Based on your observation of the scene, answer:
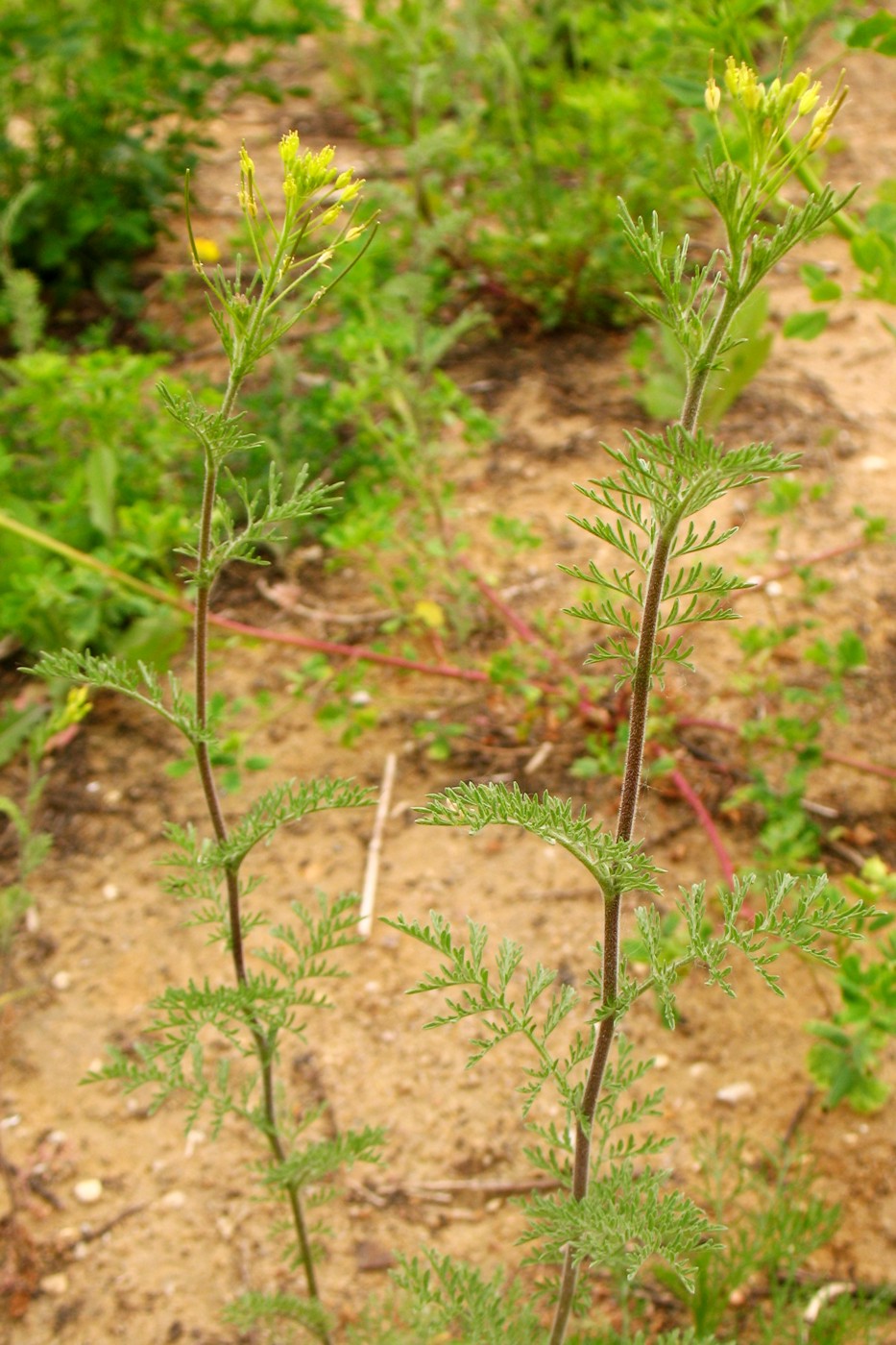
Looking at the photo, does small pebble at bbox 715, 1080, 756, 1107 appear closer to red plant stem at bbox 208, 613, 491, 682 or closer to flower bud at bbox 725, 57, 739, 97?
red plant stem at bbox 208, 613, 491, 682

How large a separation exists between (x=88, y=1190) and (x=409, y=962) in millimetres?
665

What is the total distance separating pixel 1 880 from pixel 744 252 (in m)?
2.03

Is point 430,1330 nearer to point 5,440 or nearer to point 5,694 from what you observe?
point 5,694

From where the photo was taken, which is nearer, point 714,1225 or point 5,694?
point 714,1225

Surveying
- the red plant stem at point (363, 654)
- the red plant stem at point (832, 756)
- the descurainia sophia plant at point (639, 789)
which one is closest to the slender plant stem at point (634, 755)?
the descurainia sophia plant at point (639, 789)

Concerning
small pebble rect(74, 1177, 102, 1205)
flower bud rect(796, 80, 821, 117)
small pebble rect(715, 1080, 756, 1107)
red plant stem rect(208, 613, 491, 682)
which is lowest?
small pebble rect(74, 1177, 102, 1205)

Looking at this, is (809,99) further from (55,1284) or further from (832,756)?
(55,1284)

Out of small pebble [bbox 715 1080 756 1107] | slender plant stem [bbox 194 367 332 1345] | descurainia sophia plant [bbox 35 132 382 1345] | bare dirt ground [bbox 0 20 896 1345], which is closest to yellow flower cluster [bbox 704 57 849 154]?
descurainia sophia plant [bbox 35 132 382 1345]

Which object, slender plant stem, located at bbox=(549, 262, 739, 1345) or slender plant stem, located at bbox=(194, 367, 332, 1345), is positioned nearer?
slender plant stem, located at bbox=(549, 262, 739, 1345)

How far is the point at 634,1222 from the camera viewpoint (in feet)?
3.60

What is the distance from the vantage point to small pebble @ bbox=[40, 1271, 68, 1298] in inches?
70.4

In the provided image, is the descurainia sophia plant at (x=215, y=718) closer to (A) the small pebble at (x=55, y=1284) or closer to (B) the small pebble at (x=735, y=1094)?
(A) the small pebble at (x=55, y=1284)

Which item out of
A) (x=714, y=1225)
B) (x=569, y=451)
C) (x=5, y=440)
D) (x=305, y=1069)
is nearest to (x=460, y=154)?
(x=569, y=451)

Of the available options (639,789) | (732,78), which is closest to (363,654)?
(639,789)
